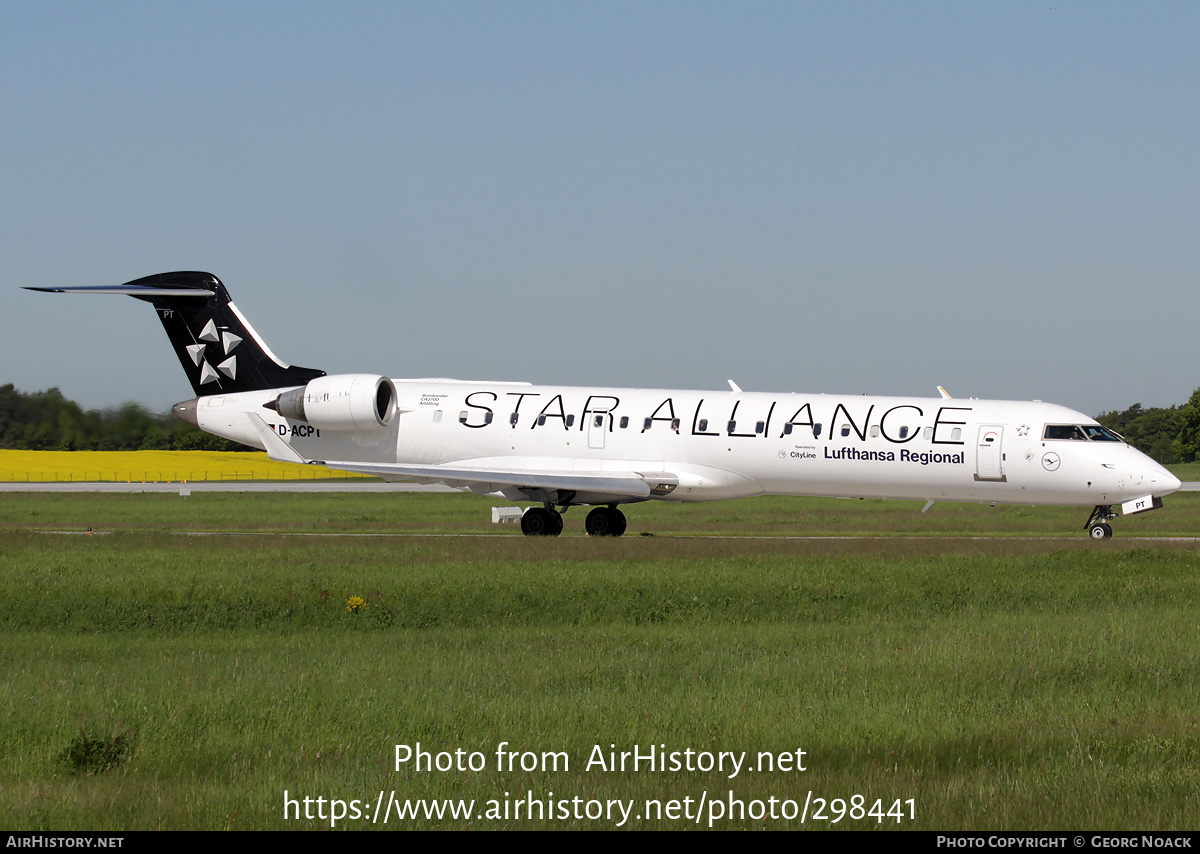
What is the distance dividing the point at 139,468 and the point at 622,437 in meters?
53.6

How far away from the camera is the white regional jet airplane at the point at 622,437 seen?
27.8 meters

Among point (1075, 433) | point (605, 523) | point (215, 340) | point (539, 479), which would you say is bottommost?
point (605, 523)

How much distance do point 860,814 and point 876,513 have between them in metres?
36.9

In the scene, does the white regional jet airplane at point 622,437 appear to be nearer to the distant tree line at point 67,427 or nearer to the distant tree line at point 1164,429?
the distant tree line at point 67,427

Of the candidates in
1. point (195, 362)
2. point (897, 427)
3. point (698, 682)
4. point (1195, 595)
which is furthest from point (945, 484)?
point (195, 362)

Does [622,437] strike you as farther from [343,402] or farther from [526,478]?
[343,402]

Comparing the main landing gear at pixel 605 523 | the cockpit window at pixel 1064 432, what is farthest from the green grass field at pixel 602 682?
the main landing gear at pixel 605 523

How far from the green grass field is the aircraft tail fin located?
28.5ft

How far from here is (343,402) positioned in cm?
3117

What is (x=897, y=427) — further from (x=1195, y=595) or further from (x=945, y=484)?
(x=1195, y=595)

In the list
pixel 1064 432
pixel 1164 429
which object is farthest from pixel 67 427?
pixel 1164 429

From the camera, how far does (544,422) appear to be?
3072 centimetres

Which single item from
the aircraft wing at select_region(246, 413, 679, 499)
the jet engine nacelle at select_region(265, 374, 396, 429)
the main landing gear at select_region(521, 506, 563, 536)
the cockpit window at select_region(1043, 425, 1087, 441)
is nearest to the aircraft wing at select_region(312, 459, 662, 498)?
the aircraft wing at select_region(246, 413, 679, 499)

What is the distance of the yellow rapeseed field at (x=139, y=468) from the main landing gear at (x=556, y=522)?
4182 cm
